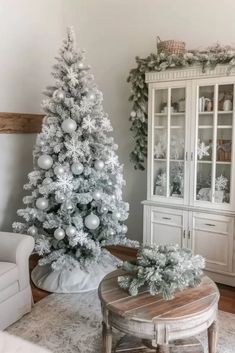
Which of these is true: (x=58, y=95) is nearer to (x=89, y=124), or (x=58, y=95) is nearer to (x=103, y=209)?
(x=89, y=124)

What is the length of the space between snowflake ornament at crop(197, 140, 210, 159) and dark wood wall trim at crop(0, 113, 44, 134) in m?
1.89

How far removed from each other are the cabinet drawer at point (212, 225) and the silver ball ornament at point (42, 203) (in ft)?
4.58

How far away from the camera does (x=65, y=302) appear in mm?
2814

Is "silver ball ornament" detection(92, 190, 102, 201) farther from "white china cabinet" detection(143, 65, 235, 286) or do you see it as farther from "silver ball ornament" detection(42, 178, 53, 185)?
"white china cabinet" detection(143, 65, 235, 286)

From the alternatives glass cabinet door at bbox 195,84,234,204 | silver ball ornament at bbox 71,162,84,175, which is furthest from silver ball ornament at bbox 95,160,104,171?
glass cabinet door at bbox 195,84,234,204

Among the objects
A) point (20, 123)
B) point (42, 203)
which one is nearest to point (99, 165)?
point (42, 203)

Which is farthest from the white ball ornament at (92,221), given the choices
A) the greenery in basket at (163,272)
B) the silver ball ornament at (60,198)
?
the greenery in basket at (163,272)

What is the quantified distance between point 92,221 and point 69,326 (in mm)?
854

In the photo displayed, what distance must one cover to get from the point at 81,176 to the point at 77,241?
57cm

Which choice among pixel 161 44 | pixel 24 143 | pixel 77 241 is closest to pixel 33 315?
pixel 77 241

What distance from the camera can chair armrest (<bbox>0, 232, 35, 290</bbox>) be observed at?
2.51 metres

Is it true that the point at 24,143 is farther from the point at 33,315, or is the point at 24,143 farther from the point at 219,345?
the point at 219,345

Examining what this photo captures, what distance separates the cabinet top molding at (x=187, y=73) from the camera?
9.52 ft

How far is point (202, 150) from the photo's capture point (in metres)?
3.14
